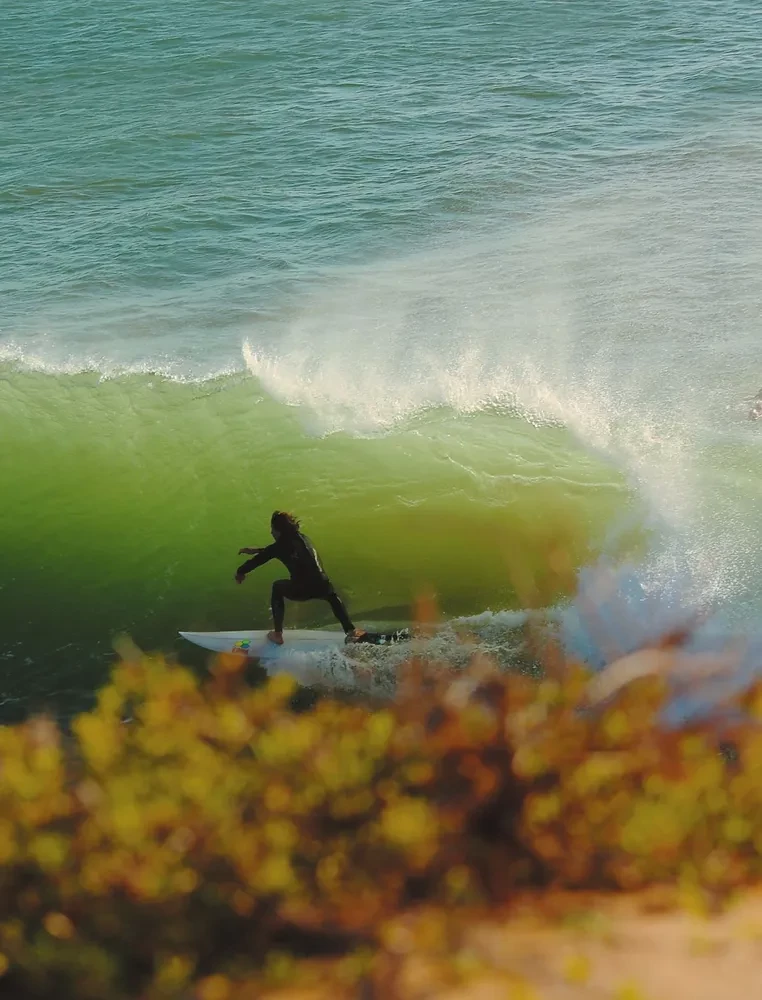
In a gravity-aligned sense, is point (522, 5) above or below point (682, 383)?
above

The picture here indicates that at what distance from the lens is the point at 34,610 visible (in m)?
8.98

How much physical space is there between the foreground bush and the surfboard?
318 cm

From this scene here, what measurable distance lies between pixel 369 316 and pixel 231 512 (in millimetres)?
5991

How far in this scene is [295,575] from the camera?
8.09 m

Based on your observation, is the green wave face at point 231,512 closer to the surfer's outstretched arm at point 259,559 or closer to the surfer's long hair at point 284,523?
the surfer's outstretched arm at point 259,559

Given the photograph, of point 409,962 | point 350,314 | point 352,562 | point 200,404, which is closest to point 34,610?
point 352,562

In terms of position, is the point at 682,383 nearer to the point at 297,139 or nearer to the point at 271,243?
the point at 271,243

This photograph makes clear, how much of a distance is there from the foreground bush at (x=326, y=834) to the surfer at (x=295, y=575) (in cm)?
314

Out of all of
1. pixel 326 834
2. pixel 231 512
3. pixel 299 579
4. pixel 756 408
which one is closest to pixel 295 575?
pixel 299 579

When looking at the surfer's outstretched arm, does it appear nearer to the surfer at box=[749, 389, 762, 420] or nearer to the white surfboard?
the white surfboard

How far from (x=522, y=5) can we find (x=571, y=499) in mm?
27541

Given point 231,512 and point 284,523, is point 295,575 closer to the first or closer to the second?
point 284,523

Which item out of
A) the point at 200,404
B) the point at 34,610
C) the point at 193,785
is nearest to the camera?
the point at 193,785

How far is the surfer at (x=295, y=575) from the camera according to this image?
7.99 meters
